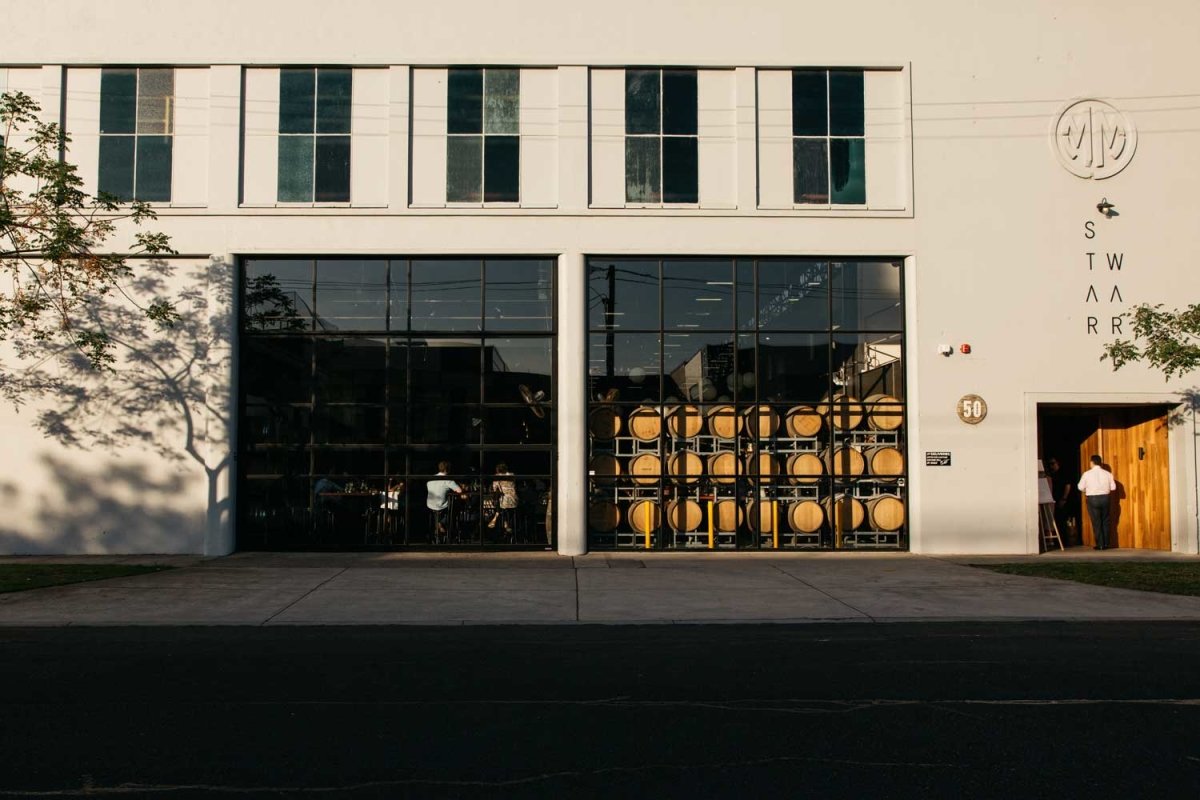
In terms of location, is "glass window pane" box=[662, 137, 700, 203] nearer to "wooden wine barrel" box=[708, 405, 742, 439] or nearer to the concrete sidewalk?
"wooden wine barrel" box=[708, 405, 742, 439]

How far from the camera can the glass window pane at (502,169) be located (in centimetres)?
1683

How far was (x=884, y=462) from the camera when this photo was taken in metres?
17.0

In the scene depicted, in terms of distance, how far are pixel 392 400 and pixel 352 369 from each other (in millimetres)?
873

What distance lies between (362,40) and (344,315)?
15.1 ft

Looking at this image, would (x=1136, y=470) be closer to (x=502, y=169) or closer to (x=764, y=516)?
(x=764, y=516)

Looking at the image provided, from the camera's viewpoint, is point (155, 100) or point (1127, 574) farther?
point (155, 100)

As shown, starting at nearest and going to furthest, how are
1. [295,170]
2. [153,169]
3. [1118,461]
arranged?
[153,169] < [295,170] < [1118,461]

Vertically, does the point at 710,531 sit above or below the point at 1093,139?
below

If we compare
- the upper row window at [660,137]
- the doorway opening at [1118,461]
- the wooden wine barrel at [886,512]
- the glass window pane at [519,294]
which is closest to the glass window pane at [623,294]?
the glass window pane at [519,294]

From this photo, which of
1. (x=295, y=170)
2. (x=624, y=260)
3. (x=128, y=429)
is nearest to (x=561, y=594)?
(x=624, y=260)

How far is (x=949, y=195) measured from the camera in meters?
17.0

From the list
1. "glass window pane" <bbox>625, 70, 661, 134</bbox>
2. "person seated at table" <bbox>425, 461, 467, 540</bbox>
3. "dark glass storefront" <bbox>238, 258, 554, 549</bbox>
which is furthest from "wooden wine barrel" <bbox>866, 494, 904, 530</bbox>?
"glass window pane" <bbox>625, 70, 661, 134</bbox>

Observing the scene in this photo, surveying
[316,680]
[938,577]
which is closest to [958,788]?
[316,680]

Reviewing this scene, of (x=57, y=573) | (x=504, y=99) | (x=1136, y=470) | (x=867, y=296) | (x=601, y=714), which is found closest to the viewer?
(x=601, y=714)
